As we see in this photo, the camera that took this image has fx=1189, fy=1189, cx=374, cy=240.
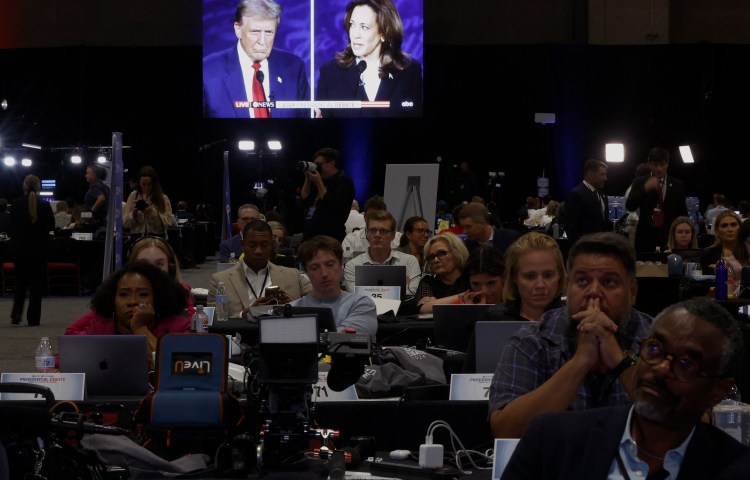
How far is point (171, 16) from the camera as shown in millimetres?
21453

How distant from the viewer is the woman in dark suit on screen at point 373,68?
705 inches

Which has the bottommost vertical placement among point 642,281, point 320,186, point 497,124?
point 642,281

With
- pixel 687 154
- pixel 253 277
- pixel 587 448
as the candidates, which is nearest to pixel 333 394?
pixel 587 448

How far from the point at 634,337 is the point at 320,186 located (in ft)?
21.3

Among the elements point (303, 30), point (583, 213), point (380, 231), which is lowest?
point (380, 231)

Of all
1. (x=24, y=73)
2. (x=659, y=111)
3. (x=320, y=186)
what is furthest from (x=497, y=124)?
(x=320, y=186)

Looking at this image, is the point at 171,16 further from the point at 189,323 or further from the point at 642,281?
the point at 189,323

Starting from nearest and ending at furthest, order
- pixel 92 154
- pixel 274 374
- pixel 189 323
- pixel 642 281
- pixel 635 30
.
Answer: pixel 274 374 → pixel 189 323 → pixel 642 281 → pixel 635 30 → pixel 92 154

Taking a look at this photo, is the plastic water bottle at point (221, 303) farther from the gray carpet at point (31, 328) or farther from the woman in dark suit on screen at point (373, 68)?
the woman in dark suit on screen at point (373, 68)

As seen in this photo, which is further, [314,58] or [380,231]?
[314,58]

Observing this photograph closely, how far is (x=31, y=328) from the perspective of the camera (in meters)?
11.9

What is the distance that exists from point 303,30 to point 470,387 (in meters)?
14.6

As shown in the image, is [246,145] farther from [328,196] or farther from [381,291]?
[381,291]

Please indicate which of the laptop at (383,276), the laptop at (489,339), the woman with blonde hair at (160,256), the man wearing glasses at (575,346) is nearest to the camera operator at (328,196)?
the laptop at (383,276)
